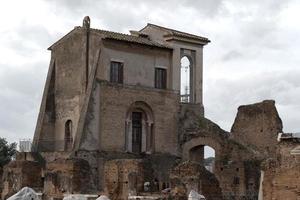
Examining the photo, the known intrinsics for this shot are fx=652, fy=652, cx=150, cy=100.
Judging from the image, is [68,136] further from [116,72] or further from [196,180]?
[196,180]

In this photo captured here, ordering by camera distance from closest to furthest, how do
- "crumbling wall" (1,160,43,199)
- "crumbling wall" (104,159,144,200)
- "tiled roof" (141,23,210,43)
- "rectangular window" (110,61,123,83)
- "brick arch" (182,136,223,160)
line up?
"crumbling wall" (104,159,144,200) → "crumbling wall" (1,160,43,199) → "brick arch" (182,136,223,160) → "rectangular window" (110,61,123,83) → "tiled roof" (141,23,210,43)

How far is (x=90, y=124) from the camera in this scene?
31.8 meters

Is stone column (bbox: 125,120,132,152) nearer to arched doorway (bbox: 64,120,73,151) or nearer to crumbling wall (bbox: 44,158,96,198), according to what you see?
arched doorway (bbox: 64,120,73,151)

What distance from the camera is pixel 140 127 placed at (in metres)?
34.1

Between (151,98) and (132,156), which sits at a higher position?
(151,98)

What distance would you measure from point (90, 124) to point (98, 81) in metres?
2.21

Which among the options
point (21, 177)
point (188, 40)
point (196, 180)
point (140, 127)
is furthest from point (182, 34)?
point (196, 180)

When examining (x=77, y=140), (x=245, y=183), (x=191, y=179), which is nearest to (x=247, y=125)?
(x=245, y=183)

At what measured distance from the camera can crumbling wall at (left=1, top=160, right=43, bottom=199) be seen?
87.7 feet

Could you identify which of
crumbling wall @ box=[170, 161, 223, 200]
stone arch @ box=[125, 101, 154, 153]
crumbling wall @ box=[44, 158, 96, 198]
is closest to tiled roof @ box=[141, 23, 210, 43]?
stone arch @ box=[125, 101, 154, 153]

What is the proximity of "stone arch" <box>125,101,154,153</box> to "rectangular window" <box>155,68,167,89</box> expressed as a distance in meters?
1.51

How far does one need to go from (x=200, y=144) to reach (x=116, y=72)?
5748 mm

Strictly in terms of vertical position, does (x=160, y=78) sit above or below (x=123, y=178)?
above

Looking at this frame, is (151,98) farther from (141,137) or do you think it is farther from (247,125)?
(247,125)
